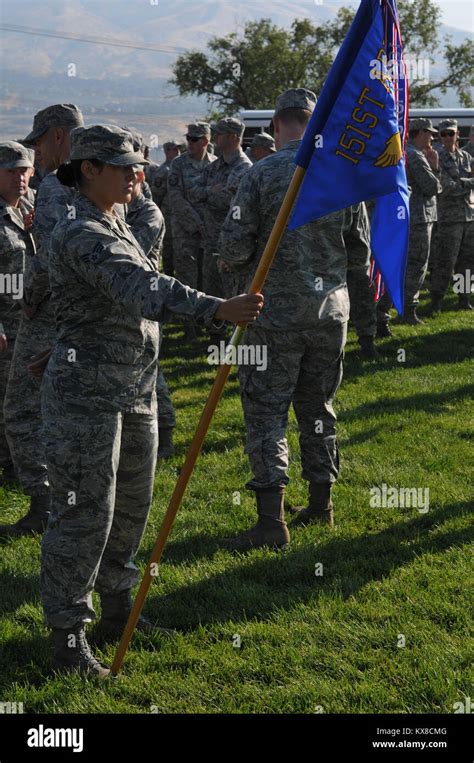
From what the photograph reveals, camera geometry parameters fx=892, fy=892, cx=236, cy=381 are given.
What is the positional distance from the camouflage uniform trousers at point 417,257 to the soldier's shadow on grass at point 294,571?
6.43 metres

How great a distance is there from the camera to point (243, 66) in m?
60.1

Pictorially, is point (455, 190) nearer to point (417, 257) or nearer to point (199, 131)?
point (417, 257)

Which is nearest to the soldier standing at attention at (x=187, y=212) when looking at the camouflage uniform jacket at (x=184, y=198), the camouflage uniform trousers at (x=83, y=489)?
the camouflage uniform jacket at (x=184, y=198)

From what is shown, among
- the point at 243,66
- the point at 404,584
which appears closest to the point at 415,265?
the point at 404,584

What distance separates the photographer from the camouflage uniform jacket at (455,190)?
12.8 m

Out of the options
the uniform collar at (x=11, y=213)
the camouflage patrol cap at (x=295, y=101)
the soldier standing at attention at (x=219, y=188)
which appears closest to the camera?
the camouflage patrol cap at (x=295, y=101)

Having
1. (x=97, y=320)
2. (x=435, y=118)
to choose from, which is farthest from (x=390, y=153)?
(x=435, y=118)

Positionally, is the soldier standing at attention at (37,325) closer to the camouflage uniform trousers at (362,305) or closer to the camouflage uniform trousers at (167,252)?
the camouflage uniform trousers at (362,305)

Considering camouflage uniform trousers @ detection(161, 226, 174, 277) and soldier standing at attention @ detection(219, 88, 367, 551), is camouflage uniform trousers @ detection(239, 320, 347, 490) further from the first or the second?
camouflage uniform trousers @ detection(161, 226, 174, 277)

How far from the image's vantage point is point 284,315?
17.1 feet

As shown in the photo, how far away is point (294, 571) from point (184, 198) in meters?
7.56

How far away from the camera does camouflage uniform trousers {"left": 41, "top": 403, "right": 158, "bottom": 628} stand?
3719 mm

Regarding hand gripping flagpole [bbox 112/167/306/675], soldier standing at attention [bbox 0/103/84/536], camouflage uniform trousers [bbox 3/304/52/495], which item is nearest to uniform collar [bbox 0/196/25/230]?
soldier standing at attention [bbox 0/103/84/536]

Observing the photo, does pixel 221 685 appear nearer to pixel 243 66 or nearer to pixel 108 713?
pixel 108 713
